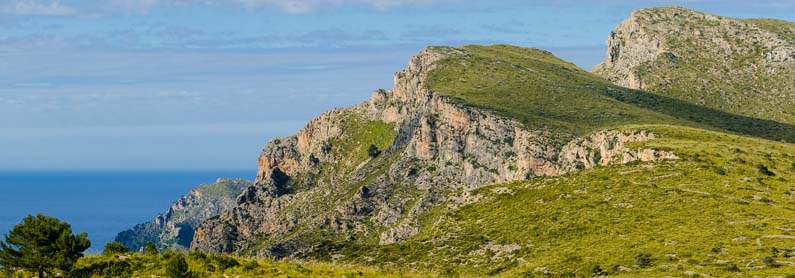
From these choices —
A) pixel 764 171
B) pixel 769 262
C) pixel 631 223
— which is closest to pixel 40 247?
pixel 769 262

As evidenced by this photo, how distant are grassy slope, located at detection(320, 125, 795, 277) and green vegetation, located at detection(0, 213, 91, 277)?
1697 inches

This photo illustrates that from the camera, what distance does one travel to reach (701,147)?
118625 millimetres

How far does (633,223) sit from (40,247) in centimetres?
6099

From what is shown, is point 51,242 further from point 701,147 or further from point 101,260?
point 701,147

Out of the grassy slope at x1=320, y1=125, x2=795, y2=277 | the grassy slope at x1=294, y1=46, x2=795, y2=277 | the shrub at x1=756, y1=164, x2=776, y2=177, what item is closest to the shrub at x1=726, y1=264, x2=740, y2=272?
the grassy slope at x1=294, y1=46, x2=795, y2=277

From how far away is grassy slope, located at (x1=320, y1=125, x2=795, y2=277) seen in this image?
6656cm

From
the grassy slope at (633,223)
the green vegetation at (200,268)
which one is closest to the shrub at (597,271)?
the grassy slope at (633,223)

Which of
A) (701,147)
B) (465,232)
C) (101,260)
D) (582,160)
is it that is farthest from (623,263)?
(582,160)

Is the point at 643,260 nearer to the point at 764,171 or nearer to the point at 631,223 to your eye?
the point at 631,223

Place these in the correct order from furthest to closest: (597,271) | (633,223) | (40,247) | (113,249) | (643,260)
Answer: (633,223), (597,271), (643,260), (113,249), (40,247)

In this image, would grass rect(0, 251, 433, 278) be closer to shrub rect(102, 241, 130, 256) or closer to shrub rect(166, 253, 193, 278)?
shrub rect(102, 241, 130, 256)

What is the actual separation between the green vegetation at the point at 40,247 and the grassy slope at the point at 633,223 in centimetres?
4310

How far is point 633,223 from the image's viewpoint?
8144cm

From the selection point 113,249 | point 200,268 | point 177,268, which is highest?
point 177,268
